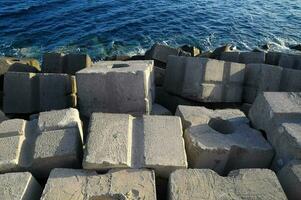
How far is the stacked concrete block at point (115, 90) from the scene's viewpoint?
5.02 m

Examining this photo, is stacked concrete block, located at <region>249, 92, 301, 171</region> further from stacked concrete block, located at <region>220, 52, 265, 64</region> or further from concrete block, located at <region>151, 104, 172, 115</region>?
stacked concrete block, located at <region>220, 52, 265, 64</region>

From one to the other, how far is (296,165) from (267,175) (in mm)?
307

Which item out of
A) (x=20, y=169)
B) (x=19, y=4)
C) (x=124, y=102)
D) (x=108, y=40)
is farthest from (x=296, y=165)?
(x=19, y=4)

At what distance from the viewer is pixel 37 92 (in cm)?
596

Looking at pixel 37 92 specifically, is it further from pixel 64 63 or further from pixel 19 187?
pixel 19 187

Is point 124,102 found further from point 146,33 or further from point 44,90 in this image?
point 146,33

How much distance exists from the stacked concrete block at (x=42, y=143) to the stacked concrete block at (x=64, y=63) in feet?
8.58

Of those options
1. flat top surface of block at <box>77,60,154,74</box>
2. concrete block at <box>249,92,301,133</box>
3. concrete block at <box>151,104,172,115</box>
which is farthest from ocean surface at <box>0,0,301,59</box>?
concrete block at <box>249,92,301,133</box>

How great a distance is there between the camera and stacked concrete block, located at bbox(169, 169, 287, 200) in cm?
345

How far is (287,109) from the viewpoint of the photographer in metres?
4.45

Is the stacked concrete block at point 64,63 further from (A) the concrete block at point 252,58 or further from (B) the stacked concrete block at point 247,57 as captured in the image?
(A) the concrete block at point 252,58

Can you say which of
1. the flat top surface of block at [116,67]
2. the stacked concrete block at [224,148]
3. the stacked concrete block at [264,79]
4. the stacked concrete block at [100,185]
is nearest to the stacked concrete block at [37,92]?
the flat top surface of block at [116,67]

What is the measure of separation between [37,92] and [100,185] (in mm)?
2827

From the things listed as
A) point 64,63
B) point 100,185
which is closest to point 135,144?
point 100,185
